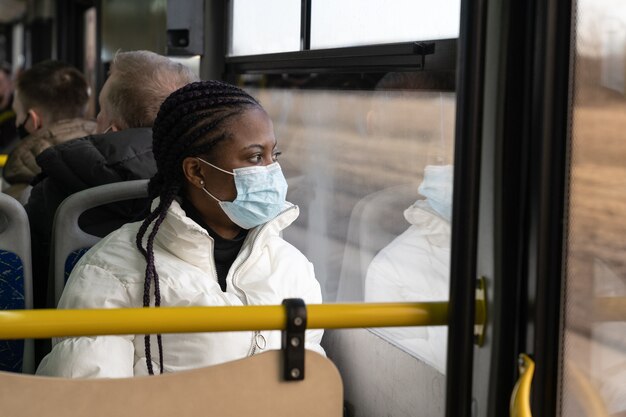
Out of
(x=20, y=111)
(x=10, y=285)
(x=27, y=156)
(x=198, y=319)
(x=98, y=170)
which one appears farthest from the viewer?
(x=20, y=111)

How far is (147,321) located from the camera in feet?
4.42

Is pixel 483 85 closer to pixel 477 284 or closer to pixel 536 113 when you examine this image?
pixel 536 113

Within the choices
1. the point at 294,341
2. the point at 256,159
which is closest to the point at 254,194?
the point at 256,159

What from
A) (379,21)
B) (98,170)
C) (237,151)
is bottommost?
(98,170)

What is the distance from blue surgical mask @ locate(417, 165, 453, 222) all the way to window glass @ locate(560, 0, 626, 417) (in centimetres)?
38

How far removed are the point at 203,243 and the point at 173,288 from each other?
12cm

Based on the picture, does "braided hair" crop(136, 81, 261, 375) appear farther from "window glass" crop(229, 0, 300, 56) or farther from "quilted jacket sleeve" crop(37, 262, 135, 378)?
"window glass" crop(229, 0, 300, 56)

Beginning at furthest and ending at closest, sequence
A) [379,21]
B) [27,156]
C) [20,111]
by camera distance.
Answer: [20,111] → [27,156] → [379,21]

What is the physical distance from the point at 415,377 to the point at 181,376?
2.43ft

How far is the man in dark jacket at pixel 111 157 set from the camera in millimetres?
2613

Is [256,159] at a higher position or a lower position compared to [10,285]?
higher

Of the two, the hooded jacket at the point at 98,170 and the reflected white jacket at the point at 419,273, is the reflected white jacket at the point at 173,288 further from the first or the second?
the hooded jacket at the point at 98,170

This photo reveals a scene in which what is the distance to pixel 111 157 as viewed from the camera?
103 inches

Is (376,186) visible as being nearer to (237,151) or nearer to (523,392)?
(237,151)
